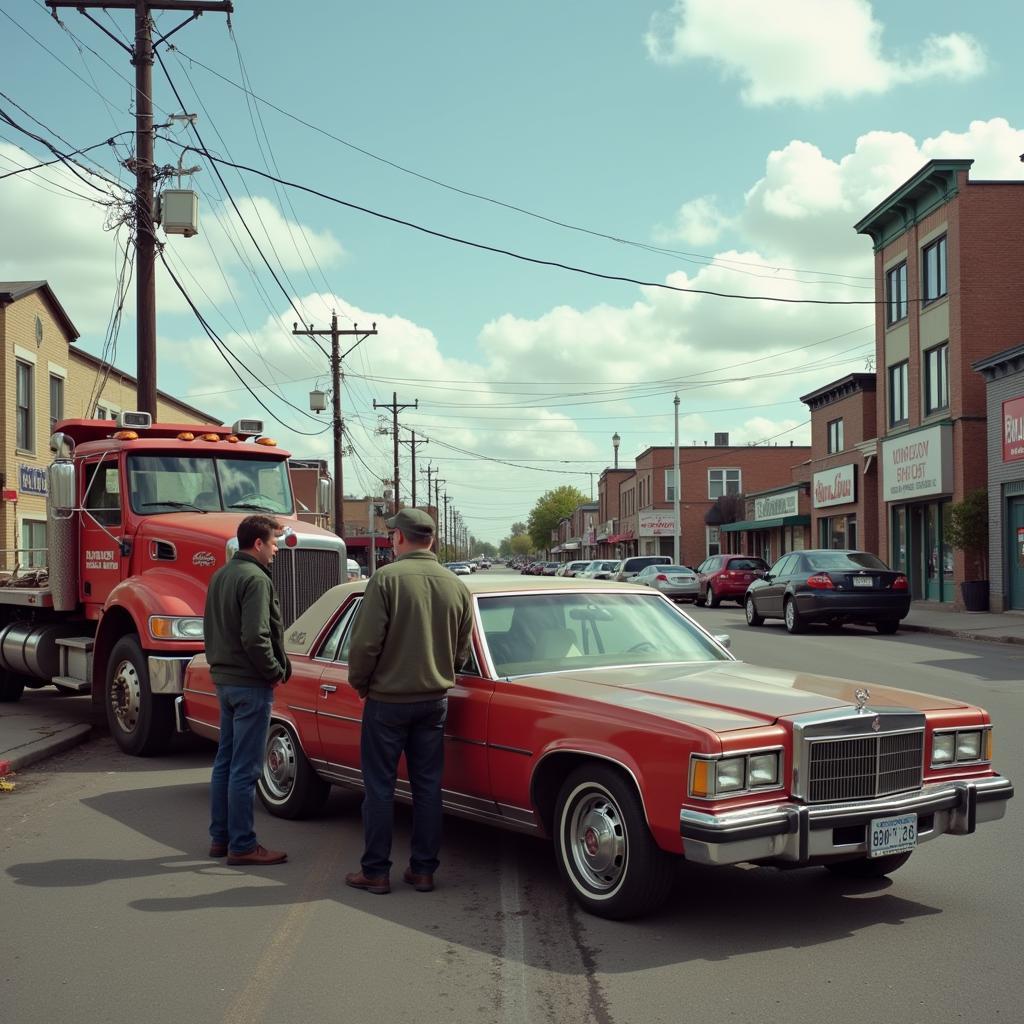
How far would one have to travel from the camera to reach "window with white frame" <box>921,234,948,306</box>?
32.6m

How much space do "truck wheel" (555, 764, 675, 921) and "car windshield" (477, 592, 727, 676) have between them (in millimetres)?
847

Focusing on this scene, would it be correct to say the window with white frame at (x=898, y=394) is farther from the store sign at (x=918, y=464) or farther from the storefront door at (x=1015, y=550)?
the storefront door at (x=1015, y=550)

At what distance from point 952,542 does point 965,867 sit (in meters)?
23.9

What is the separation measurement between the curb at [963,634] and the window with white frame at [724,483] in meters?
47.8

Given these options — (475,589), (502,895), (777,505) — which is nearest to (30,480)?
(475,589)

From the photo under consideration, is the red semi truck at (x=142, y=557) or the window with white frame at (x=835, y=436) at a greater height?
the window with white frame at (x=835, y=436)

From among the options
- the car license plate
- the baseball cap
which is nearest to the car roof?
the baseball cap

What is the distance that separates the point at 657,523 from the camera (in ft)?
247

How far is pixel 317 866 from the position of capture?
20.5ft

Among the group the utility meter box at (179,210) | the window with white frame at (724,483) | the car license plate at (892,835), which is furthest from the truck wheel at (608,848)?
the window with white frame at (724,483)

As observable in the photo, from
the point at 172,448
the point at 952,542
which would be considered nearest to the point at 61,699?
the point at 172,448

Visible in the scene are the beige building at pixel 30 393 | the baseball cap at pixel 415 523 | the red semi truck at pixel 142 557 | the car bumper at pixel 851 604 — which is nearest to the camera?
the baseball cap at pixel 415 523

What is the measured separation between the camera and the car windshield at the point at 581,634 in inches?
242

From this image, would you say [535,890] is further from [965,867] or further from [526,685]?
[965,867]
